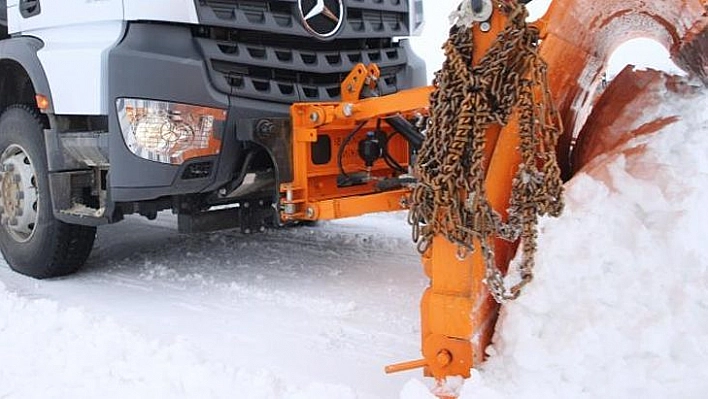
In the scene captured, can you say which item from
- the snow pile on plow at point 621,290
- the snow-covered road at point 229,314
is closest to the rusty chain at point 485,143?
the snow pile on plow at point 621,290

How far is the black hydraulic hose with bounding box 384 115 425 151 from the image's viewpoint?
4078 mm

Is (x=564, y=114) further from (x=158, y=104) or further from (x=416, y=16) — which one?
(x=416, y=16)

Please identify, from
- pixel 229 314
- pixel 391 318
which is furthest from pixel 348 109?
pixel 229 314

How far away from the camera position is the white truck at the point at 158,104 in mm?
3867

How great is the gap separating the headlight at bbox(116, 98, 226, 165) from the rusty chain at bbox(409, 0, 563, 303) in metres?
1.93

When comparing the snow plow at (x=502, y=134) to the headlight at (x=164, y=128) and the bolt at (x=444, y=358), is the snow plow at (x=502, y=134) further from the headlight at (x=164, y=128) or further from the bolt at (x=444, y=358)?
the headlight at (x=164, y=128)

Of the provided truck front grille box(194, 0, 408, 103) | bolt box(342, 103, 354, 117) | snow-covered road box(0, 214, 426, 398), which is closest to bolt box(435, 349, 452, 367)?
snow-covered road box(0, 214, 426, 398)

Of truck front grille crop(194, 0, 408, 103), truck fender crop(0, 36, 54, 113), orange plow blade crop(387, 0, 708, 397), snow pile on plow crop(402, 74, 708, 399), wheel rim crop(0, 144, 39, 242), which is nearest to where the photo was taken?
snow pile on plow crop(402, 74, 708, 399)

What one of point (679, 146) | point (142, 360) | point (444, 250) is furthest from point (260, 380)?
point (679, 146)

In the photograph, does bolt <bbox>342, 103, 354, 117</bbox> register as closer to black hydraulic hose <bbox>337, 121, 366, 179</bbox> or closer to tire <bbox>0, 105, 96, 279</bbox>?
black hydraulic hose <bbox>337, 121, 366, 179</bbox>

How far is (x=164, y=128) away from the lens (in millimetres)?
3875

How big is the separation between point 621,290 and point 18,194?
388 cm

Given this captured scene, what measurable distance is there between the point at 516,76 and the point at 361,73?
7.03 ft

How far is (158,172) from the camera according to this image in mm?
3889
